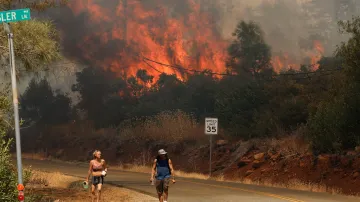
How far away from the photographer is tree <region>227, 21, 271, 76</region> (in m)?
70.9

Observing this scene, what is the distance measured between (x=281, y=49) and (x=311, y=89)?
4739 centimetres

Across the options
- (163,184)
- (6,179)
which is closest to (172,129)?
(163,184)

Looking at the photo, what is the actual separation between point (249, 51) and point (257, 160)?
1281 inches

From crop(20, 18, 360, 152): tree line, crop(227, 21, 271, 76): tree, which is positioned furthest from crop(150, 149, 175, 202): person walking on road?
crop(227, 21, 271, 76): tree

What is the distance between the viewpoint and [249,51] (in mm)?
71938

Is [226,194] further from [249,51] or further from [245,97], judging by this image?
[249,51]

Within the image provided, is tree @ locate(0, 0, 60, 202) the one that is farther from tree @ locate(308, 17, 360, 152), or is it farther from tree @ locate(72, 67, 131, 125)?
tree @ locate(72, 67, 131, 125)

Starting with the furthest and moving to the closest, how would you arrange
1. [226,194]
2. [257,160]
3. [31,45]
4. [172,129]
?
1. [172,129]
2. [257,160]
3. [226,194]
4. [31,45]

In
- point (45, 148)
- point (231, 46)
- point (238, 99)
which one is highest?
point (231, 46)

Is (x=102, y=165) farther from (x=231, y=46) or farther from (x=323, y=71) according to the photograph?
(x=231, y=46)

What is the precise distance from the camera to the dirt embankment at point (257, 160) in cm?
3309

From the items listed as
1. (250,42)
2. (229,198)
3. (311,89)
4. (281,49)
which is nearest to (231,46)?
(250,42)

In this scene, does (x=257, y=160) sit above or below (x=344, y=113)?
below

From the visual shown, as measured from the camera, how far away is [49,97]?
92125mm
